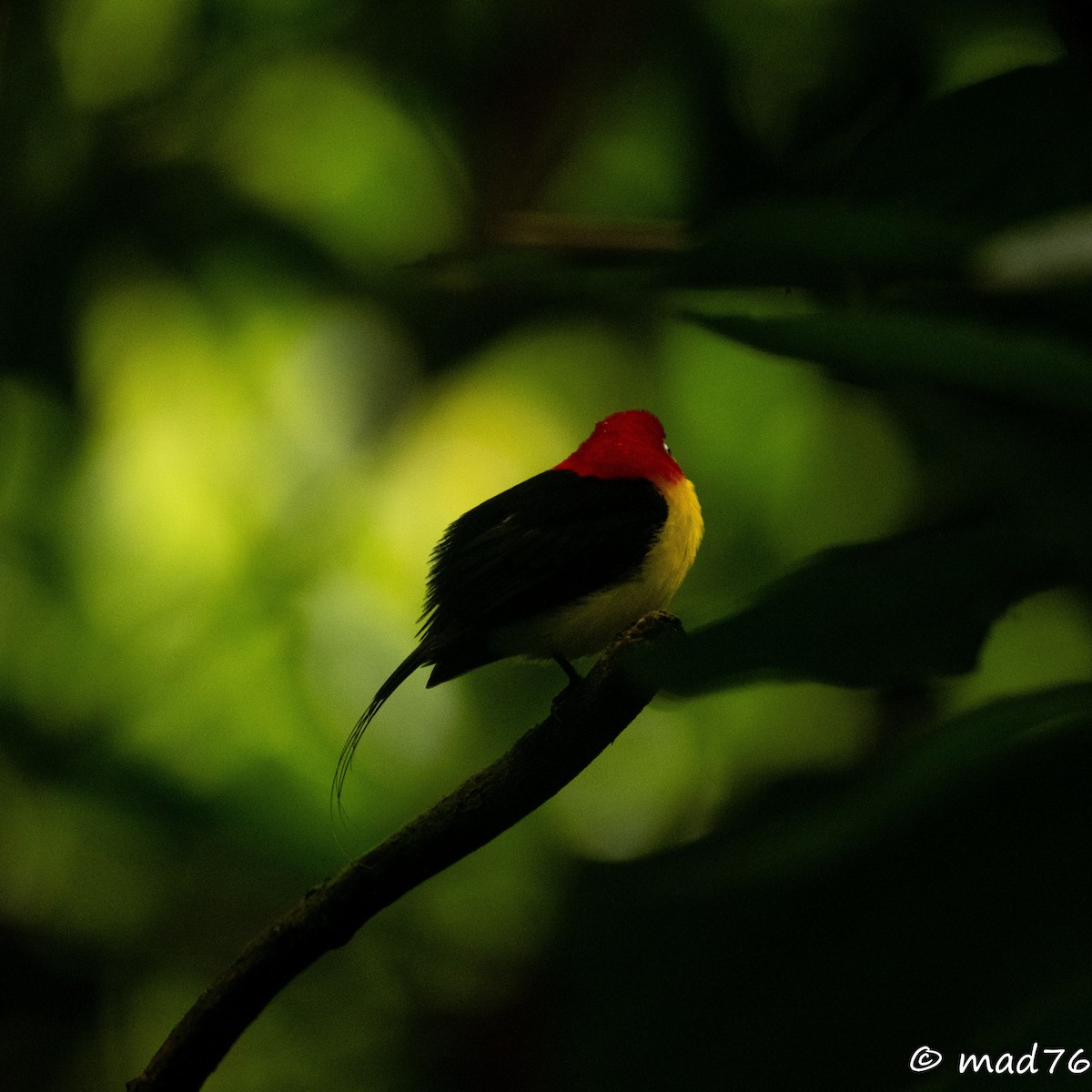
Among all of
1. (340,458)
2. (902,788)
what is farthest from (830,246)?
(340,458)

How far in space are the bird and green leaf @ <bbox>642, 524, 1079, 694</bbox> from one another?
2.78 ft

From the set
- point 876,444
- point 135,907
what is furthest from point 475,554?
point 135,907

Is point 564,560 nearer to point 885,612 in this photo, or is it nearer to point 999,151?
point 999,151

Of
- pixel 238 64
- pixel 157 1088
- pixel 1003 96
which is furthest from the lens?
pixel 238 64

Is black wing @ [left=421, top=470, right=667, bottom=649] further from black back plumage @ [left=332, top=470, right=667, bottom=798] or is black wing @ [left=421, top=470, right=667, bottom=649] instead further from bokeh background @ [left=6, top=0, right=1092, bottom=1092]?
bokeh background @ [left=6, top=0, right=1092, bottom=1092]

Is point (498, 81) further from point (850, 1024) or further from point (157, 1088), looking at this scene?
point (850, 1024)

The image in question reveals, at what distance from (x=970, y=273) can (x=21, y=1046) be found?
3.30 meters

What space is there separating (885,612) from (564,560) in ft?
3.26

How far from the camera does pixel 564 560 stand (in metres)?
1.33

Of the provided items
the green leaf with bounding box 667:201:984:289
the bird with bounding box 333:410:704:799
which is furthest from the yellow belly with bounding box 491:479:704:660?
the green leaf with bounding box 667:201:984:289

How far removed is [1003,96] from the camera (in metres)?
0.57

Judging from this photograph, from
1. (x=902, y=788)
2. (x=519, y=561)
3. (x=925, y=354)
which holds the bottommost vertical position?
(x=902, y=788)

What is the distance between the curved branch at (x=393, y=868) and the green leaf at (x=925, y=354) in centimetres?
A: 72

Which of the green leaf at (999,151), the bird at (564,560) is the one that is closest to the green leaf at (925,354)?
the green leaf at (999,151)
